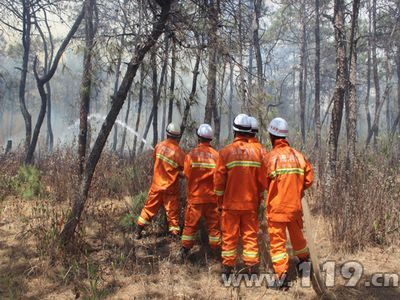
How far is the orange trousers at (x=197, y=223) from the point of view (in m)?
4.26

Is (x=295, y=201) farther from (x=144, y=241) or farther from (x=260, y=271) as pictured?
(x=144, y=241)

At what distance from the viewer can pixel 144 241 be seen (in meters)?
4.69

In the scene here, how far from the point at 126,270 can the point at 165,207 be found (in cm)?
108

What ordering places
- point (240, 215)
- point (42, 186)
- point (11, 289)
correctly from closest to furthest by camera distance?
point (11, 289), point (240, 215), point (42, 186)

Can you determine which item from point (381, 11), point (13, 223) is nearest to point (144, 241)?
point (13, 223)

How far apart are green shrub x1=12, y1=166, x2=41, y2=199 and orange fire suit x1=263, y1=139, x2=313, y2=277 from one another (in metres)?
4.50

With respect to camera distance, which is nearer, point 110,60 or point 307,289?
point 307,289

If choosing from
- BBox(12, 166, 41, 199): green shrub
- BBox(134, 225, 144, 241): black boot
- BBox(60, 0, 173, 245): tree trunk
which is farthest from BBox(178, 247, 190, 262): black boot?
BBox(12, 166, 41, 199): green shrub

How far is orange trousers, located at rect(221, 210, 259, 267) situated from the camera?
3.75m

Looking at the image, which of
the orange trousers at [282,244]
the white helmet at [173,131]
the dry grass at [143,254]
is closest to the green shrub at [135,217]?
the dry grass at [143,254]

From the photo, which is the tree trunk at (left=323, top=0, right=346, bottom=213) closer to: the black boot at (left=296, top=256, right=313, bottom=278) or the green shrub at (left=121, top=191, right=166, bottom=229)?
the black boot at (left=296, top=256, right=313, bottom=278)

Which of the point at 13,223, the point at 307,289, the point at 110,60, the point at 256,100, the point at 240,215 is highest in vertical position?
the point at 110,60

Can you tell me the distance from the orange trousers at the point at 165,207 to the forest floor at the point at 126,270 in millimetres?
253

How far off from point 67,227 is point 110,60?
2153 mm
